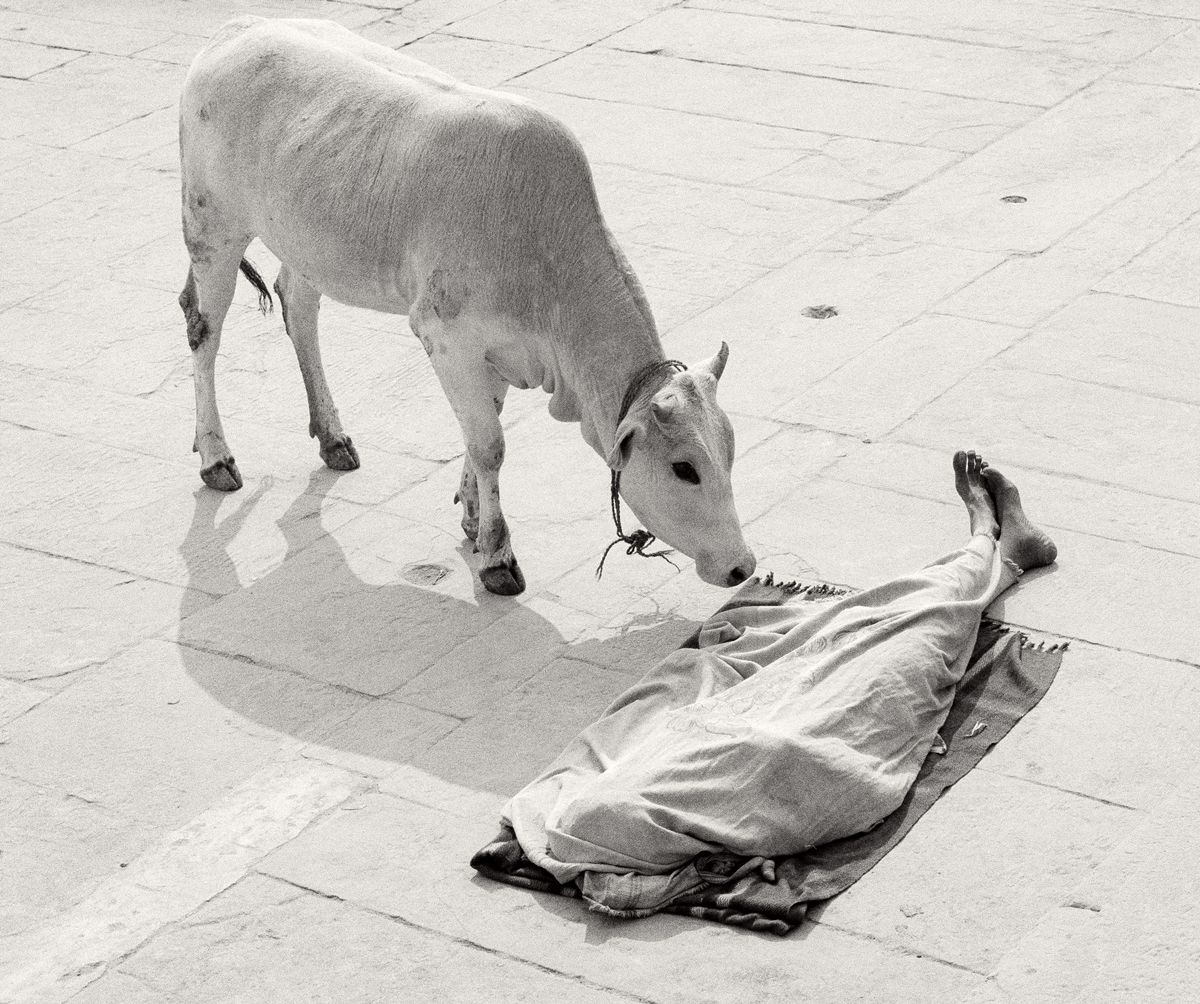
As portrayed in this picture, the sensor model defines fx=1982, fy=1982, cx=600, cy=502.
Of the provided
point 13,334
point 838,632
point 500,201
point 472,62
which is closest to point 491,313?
point 500,201

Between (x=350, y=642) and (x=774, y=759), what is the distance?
198cm

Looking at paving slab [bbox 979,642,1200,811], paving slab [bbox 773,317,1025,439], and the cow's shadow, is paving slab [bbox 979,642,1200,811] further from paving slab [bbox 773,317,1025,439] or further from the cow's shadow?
paving slab [bbox 773,317,1025,439]

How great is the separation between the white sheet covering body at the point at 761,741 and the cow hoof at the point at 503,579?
2.89ft

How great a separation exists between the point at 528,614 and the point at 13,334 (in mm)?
3811

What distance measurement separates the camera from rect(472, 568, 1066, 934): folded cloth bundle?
18.5 feet

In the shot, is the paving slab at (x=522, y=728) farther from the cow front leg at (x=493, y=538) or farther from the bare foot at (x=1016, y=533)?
the bare foot at (x=1016, y=533)

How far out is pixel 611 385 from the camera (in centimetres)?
680

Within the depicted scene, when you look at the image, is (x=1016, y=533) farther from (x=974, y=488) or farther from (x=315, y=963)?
(x=315, y=963)

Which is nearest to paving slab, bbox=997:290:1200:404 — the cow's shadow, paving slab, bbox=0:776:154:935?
the cow's shadow

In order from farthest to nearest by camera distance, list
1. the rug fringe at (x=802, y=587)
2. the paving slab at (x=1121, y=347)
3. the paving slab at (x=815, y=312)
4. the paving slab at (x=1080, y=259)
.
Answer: the paving slab at (x=1080, y=259)
the paving slab at (x=815, y=312)
the paving slab at (x=1121, y=347)
the rug fringe at (x=802, y=587)

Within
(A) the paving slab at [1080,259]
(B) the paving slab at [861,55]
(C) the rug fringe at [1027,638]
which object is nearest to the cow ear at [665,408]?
(C) the rug fringe at [1027,638]

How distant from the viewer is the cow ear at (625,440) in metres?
6.56

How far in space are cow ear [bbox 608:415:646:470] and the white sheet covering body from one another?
2.21 feet

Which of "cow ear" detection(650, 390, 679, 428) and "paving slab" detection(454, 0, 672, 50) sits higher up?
"cow ear" detection(650, 390, 679, 428)
